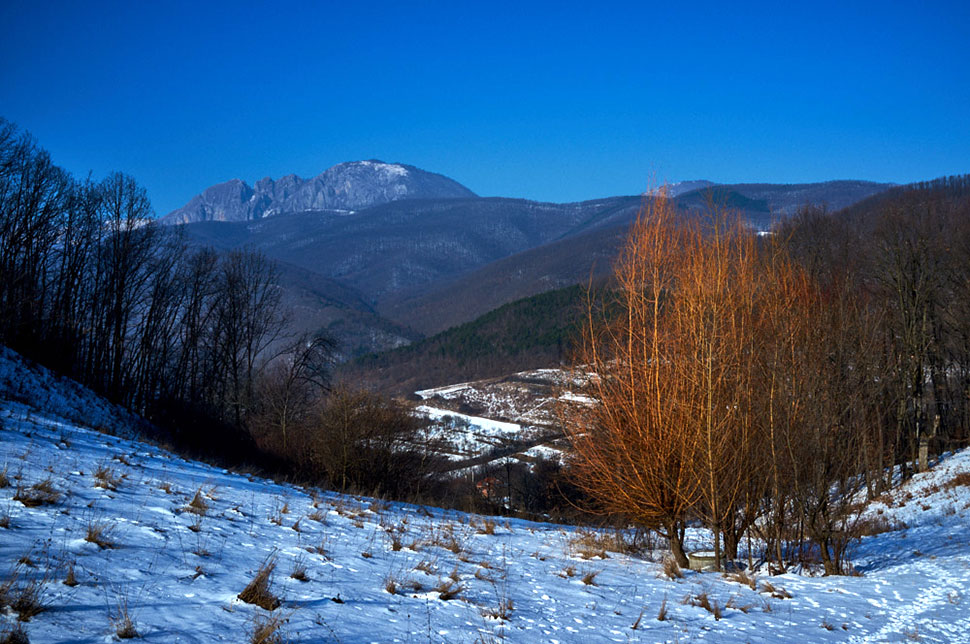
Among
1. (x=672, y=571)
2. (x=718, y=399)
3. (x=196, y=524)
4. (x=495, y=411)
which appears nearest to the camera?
(x=196, y=524)

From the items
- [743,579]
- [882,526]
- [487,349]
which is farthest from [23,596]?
[487,349]

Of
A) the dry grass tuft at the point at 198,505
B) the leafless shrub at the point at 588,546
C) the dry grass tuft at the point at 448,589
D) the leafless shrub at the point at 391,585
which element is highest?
the dry grass tuft at the point at 198,505

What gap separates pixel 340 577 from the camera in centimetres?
661

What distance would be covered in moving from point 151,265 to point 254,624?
3691 cm

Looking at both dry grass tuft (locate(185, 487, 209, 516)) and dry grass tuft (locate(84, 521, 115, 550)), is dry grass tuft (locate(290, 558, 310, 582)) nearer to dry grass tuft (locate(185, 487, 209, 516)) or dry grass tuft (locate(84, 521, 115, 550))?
dry grass tuft (locate(84, 521, 115, 550))

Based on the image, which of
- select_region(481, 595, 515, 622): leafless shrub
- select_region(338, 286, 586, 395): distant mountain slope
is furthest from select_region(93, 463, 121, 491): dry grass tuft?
select_region(338, 286, 586, 395): distant mountain slope

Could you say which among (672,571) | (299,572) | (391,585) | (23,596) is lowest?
(672,571)

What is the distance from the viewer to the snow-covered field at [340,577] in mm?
4848

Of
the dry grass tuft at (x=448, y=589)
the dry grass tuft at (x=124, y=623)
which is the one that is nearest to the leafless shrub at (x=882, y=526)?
the dry grass tuft at (x=448, y=589)

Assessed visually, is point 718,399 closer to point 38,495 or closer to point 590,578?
point 590,578

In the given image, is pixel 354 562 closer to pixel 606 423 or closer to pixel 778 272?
pixel 606 423

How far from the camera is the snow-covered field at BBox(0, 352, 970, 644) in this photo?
485 centimetres

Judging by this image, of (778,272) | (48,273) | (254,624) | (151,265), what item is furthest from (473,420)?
(254,624)

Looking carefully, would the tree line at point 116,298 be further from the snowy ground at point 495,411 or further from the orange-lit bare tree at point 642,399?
the snowy ground at point 495,411
